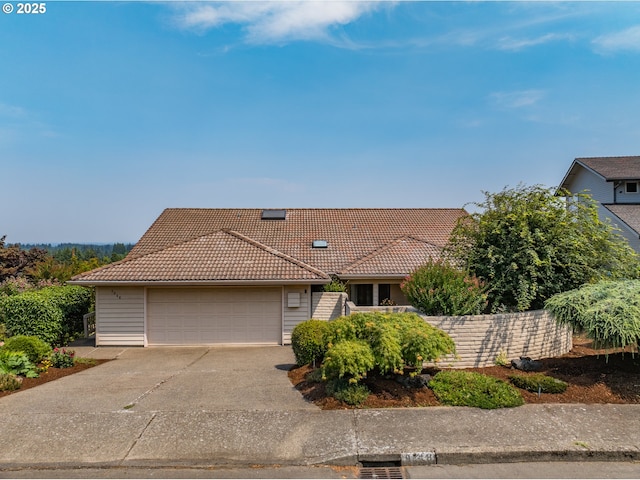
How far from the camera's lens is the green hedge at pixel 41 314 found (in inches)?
465

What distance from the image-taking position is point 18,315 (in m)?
11.8

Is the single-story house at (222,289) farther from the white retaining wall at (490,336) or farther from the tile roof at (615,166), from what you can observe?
the tile roof at (615,166)

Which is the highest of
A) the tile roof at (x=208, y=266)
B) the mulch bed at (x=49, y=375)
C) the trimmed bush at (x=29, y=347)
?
the tile roof at (x=208, y=266)

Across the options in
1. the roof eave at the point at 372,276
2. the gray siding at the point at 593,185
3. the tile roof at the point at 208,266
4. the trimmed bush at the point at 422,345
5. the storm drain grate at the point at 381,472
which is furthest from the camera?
the gray siding at the point at 593,185

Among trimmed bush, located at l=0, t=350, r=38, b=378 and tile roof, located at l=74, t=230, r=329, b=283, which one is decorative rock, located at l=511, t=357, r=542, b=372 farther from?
trimmed bush, located at l=0, t=350, r=38, b=378

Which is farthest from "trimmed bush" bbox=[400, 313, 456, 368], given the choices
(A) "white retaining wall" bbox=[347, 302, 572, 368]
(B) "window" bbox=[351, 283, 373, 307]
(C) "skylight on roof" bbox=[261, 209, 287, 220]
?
(C) "skylight on roof" bbox=[261, 209, 287, 220]

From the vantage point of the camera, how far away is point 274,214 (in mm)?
21375

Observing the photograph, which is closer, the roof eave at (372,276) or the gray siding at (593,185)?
the roof eave at (372,276)

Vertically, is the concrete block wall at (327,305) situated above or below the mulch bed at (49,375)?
above

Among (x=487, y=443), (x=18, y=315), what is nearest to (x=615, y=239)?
(x=487, y=443)

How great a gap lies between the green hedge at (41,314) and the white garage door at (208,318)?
8.75 feet

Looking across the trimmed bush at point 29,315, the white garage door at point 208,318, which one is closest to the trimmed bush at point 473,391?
the white garage door at point 208,318

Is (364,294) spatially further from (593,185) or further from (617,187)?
(593,185)

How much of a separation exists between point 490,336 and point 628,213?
56.9 ft
